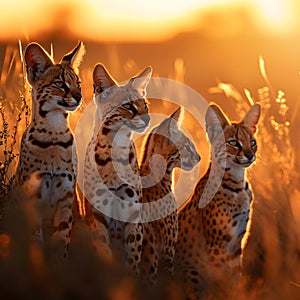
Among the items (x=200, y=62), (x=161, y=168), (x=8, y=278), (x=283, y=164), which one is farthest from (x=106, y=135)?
(x=200, y=62)

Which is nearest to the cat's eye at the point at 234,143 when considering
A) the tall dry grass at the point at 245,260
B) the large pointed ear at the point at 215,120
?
the large pointed ear at the point at 215,120

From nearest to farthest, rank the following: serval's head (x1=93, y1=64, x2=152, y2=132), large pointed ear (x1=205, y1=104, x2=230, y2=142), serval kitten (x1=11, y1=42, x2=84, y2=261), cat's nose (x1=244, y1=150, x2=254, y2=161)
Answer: serval kitten (x1=11, y1=42, x2=84, y2=261) < serval's head (x1=93, y1=64, x2=152, y2=132) < cat's nose (x1=244, y1=150, x2=254, y2=161) < large pointed ear (x1=205, y1=104, x2=230, y2=142)

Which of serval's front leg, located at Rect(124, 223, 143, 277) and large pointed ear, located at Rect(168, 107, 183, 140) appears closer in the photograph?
serval's front leg, located at Rect(124, 223, 143, 277)

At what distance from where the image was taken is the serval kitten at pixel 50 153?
185 inches

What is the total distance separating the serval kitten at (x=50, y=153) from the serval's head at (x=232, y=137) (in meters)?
1.24

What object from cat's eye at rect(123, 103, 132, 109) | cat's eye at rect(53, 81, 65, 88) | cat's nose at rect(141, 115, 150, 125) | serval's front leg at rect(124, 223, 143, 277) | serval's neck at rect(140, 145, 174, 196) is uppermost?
cat's eye at rect(53, 81, 65, 88)

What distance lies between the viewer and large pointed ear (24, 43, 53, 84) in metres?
4.82

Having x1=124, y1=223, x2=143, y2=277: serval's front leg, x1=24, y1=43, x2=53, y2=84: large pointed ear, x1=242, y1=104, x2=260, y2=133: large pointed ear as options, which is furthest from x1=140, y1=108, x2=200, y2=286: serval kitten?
x1=24, y1=43, x2=53, y2=84: large pointed ear

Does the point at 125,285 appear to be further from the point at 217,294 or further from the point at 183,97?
the point at 183,97

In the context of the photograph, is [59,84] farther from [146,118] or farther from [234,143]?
[234,143]

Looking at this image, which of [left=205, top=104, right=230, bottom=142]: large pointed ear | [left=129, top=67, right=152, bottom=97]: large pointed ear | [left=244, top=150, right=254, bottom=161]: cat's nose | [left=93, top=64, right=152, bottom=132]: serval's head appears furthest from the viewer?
[left=205, top=104, right=230, bottom=142]: large pointed ear

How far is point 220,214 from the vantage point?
5.50m

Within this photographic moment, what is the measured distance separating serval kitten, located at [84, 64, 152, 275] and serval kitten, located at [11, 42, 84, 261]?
0.71 ft

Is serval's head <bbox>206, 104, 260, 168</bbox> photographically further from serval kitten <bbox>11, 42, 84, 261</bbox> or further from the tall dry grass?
serval kitten <bbox>11, 42, 84, 261</bbox>
